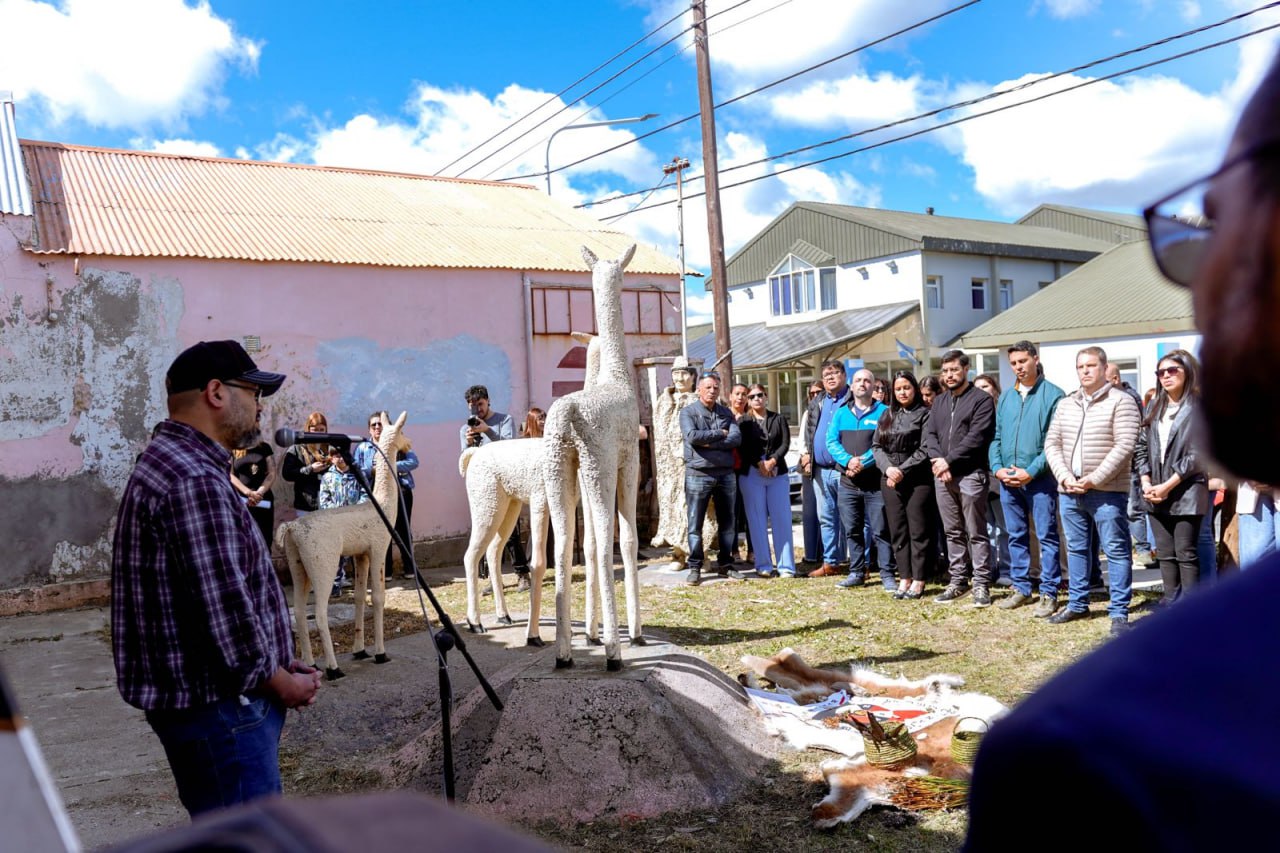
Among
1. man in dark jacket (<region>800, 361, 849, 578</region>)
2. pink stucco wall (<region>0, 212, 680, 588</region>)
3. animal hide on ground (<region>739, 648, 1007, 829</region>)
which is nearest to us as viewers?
animal hide on ground (<region>739, 648, 1007, 829</region>)

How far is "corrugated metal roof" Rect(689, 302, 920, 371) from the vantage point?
30.4m

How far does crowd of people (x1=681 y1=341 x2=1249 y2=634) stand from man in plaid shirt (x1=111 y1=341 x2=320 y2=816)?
620 cm

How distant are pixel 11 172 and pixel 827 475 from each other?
10.0 m

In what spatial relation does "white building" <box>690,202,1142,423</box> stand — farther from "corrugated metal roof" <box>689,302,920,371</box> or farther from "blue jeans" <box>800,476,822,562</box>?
"blue jeans" <box>800,476,822,562</box>

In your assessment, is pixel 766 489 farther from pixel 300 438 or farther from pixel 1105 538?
pixel 300 438

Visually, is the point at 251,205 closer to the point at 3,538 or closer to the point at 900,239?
the point at 3,538

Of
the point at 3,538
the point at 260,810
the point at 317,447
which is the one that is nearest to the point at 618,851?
the point at 260,810

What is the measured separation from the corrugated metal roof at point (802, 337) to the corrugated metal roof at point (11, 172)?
19.3 meters

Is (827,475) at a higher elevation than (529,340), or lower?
lower

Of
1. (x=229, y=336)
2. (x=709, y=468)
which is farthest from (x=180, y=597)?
(x=229, y=336)

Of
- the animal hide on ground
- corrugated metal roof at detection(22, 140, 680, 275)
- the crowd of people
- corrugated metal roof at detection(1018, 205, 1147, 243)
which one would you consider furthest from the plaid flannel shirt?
corrugated metal roof at detection(1018, 205, 1147, 243)

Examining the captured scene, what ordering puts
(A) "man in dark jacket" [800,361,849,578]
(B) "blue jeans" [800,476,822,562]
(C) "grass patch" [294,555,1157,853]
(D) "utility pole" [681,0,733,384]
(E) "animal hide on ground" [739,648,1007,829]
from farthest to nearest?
(D) "utility pole" [681,0,733,384]
(B) "blue jeans" [800,476,822,562]
(A) "man in dark jacket" [800,361,849,578]
(E) "animal hide on ground" [739,648,1007,829]
(C) "grass patch" [294,555,1157,853]

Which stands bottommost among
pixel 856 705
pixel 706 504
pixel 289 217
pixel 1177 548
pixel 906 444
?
pixel 856 705

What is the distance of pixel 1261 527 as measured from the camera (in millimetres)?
6473
